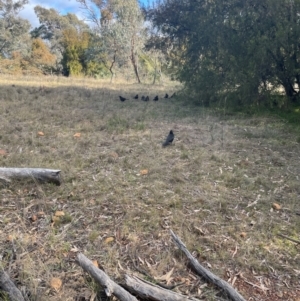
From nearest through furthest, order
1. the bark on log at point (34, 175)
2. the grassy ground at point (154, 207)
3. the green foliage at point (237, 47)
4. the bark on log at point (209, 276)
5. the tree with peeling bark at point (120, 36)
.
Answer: the bark on log at point (209, 276), the grassy ground at point (154, 207), the bark on log at point (34, 175), the green foliage at point (237, 47), the tree with peeling bark at point (120, 36)

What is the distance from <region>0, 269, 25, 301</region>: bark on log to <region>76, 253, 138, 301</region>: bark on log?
48cm

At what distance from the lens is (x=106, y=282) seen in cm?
221

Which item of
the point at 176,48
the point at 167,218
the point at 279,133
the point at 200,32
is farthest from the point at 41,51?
the point at 167,218

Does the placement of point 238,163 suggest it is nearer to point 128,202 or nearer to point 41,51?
point 128,202

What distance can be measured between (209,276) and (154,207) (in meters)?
1.18

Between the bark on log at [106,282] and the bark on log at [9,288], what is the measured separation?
18.8 inches

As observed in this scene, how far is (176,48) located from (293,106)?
5272 millimetres

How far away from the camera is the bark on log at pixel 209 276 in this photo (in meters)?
2.28

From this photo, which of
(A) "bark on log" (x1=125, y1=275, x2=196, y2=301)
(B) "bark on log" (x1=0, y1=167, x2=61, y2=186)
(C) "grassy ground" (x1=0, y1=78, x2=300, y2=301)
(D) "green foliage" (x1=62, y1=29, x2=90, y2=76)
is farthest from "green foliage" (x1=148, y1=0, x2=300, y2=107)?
(D) "green foliage" (x1=62, y1=29, x2=90, y2=76)

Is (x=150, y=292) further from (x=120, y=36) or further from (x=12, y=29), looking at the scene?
(x=12, y=29)

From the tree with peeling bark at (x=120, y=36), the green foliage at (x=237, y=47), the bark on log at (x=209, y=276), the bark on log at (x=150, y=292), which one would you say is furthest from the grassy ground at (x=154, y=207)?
the tree with peeling bark at (x=120, y=36)

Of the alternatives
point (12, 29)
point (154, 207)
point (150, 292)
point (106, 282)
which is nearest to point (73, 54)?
point (12, 29)

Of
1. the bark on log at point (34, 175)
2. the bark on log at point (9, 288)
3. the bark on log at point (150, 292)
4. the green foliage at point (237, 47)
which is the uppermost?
the green foliage at point (237, 47)

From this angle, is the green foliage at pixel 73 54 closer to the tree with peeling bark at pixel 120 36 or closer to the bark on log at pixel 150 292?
the tree with peeling bark at pixel 120 36
